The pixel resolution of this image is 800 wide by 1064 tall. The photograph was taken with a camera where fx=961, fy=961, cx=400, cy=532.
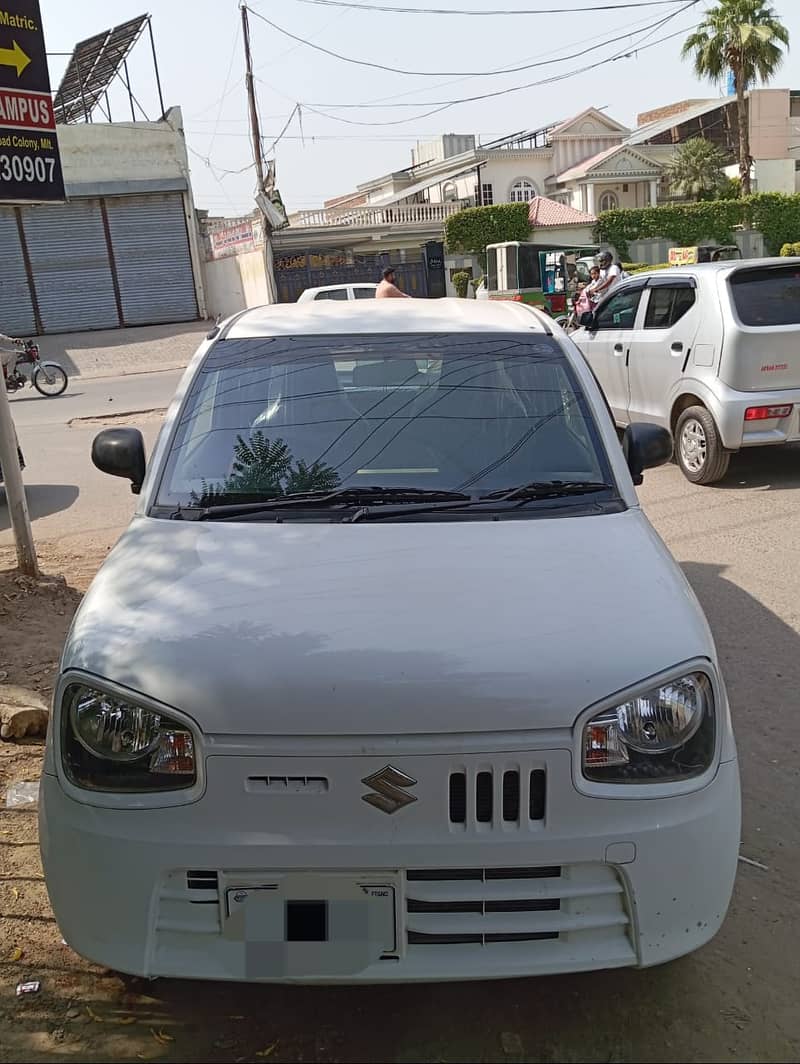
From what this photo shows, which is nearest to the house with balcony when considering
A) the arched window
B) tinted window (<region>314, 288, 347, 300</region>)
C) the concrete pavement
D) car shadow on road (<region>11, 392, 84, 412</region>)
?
the arched window

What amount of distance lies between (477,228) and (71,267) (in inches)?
670

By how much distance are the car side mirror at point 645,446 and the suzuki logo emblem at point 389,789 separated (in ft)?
6.25

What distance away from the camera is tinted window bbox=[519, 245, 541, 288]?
2838cm

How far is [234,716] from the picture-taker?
7.23 ft

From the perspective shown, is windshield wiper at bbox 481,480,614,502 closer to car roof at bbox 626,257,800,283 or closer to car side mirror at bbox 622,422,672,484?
car side mirror at bbox 622,422,672,484

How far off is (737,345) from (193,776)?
21.4 feet

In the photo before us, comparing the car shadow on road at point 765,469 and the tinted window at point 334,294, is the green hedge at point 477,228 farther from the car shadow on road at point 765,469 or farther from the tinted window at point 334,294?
the car shadow on road at point 765,469

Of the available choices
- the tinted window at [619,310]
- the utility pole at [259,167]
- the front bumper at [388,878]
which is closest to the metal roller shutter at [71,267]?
the utility pole at [259,167]

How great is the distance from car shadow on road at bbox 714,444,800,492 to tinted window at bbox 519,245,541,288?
2008 centimetres

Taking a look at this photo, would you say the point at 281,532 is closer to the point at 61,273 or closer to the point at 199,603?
the point at 199,603

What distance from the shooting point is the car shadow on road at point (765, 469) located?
26.5 feet

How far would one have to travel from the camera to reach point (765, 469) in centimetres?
859

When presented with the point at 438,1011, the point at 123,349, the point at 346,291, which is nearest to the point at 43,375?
the point at 346,291

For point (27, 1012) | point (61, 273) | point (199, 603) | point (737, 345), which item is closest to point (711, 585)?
point (737, 345)
